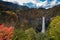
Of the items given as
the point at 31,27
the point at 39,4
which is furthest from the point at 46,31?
the point at 39,4

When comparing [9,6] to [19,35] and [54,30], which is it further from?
[54,30]

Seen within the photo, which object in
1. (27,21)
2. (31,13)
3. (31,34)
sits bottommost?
(31,34)

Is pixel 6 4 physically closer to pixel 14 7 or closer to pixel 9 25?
pixel 14 7

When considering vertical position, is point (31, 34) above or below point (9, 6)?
below

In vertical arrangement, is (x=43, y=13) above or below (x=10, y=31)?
above

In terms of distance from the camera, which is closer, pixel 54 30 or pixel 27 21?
pixel 54 30

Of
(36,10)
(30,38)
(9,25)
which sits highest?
(36,10)

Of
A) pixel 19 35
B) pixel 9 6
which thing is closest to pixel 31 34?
pixel 19 35

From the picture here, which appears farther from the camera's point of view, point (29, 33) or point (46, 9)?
point (46, 9)

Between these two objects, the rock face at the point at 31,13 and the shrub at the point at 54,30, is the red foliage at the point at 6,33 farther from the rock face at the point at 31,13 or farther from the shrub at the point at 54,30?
the shrub at the point at 54,30
